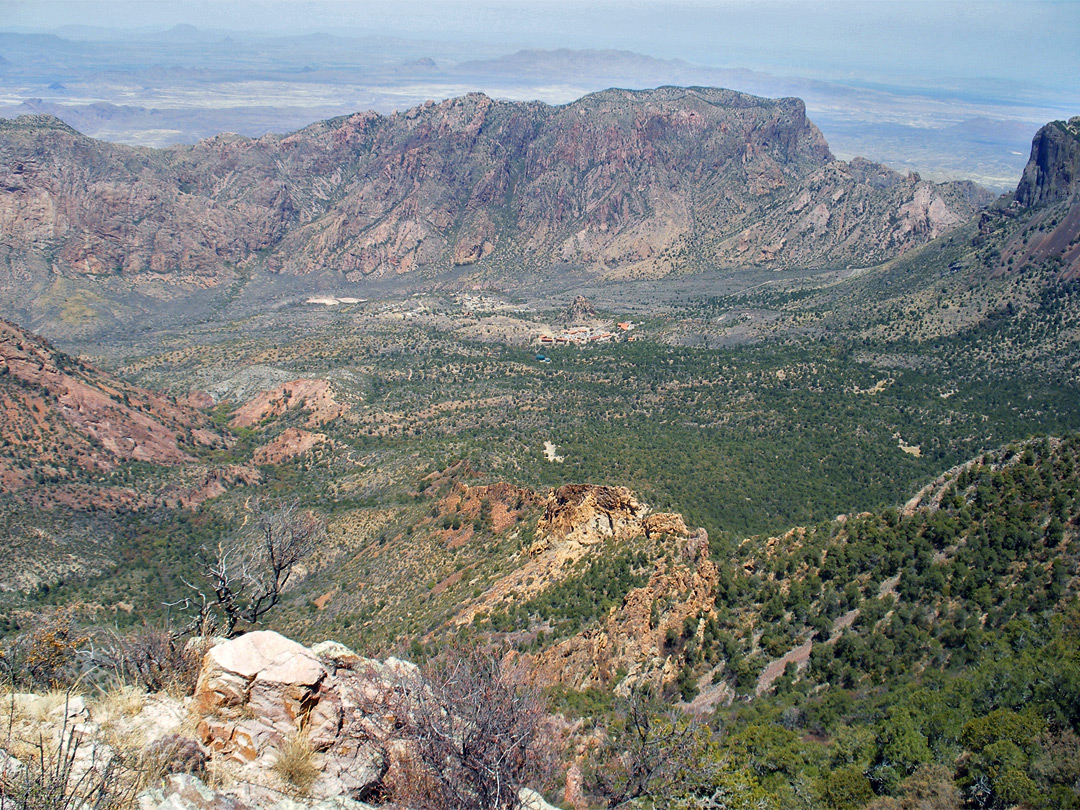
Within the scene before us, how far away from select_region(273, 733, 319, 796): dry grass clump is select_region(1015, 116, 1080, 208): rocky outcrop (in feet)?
402

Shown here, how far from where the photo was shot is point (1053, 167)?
10894 cm

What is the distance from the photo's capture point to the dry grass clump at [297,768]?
51.3ft

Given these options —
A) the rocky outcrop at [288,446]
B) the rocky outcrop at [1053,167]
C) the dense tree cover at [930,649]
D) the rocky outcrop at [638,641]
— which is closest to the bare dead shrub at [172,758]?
the dense tree cover at [930,649]

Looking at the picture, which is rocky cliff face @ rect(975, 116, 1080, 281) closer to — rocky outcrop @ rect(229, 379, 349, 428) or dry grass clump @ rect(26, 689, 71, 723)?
rocky outcrop @ rect(229, 379, 349, 428)

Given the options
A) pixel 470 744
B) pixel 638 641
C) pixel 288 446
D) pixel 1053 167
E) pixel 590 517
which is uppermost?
pixel 1053 167

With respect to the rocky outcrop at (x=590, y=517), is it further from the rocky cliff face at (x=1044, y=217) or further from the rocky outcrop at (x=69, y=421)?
the rocky cliff face at (x=1044, y=217)

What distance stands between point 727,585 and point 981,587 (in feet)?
36.5

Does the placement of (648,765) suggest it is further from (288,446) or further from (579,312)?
(579,312)

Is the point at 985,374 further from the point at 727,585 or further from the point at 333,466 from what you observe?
the point at 333,466

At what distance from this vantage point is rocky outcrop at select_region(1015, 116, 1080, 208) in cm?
10362

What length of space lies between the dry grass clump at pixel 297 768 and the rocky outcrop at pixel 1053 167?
402ft

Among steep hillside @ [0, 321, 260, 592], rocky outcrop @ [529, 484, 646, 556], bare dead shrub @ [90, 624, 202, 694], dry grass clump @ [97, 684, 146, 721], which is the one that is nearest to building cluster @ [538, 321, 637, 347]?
steep hillside @ [0, 321, 260, 592]

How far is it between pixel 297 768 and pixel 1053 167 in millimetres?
135361

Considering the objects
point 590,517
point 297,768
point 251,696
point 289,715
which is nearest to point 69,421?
point 590,517
